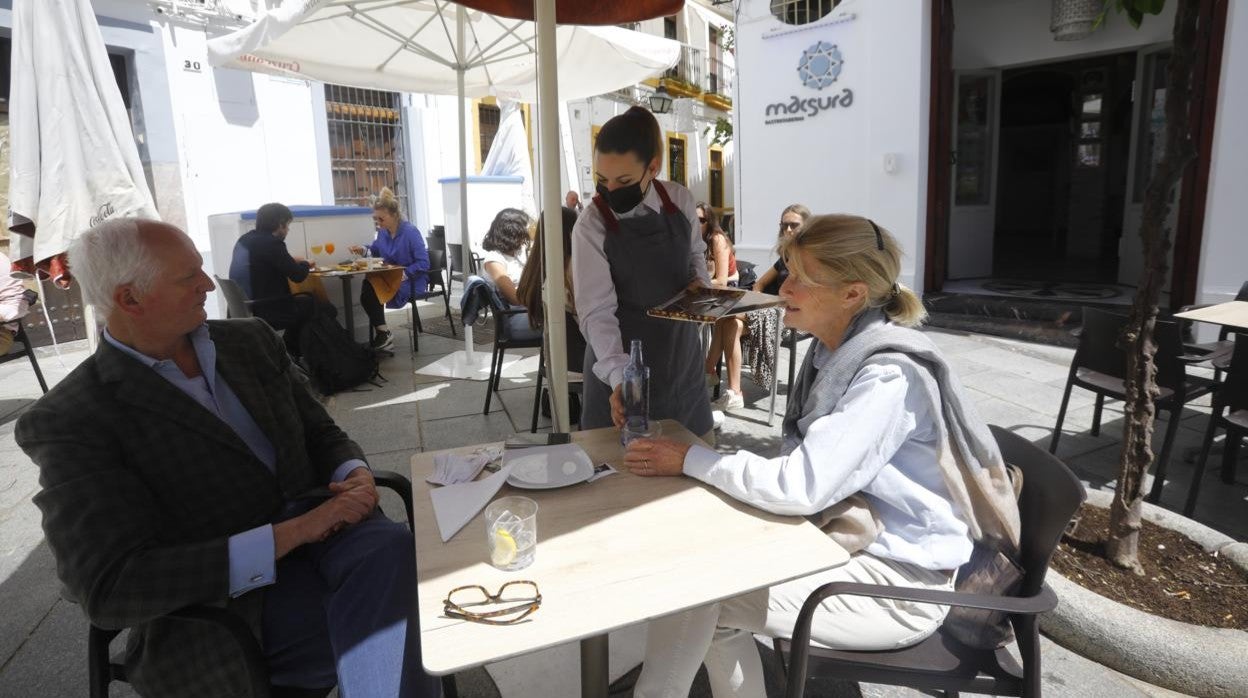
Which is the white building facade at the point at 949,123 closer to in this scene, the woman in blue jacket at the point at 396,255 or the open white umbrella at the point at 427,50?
the open white umbrella at the point at 427,50

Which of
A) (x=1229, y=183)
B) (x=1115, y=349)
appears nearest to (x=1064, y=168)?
(x=1229, y=183)

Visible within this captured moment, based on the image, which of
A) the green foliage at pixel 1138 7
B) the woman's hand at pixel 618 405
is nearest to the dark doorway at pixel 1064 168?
the green foliage at pixel 1138 7

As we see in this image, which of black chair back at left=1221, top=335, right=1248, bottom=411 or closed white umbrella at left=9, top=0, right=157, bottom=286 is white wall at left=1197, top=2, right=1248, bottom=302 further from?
closed white umbrella at left=9, top=0, right=157, bottom=286

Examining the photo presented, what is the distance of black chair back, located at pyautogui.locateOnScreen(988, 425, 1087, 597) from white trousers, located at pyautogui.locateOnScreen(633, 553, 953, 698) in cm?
17

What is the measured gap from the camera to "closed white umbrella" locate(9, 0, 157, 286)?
11.9ft

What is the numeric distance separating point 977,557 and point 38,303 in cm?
826

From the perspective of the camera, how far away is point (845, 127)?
316 inches

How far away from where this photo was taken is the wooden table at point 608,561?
1154mm

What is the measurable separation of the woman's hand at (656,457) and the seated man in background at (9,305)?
4.84 meters

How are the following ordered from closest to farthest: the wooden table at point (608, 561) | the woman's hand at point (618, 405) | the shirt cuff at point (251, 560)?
the wooden table at point (608, 561) → the shirt cuff at point (251, 560) → the woman's hand at point (618, 405)

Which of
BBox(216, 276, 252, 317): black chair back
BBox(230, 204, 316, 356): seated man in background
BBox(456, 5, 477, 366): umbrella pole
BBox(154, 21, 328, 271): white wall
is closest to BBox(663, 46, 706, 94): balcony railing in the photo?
BBox(154, 21, 328, 271): white wall

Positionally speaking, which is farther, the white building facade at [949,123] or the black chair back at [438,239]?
the black chair back at [438,239]

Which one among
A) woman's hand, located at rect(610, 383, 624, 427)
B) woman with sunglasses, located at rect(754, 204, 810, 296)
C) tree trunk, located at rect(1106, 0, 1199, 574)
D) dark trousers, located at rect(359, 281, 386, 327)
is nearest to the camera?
woman's hand, located at rect(610, 383, 624, 427)

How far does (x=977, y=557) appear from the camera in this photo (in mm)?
1616
